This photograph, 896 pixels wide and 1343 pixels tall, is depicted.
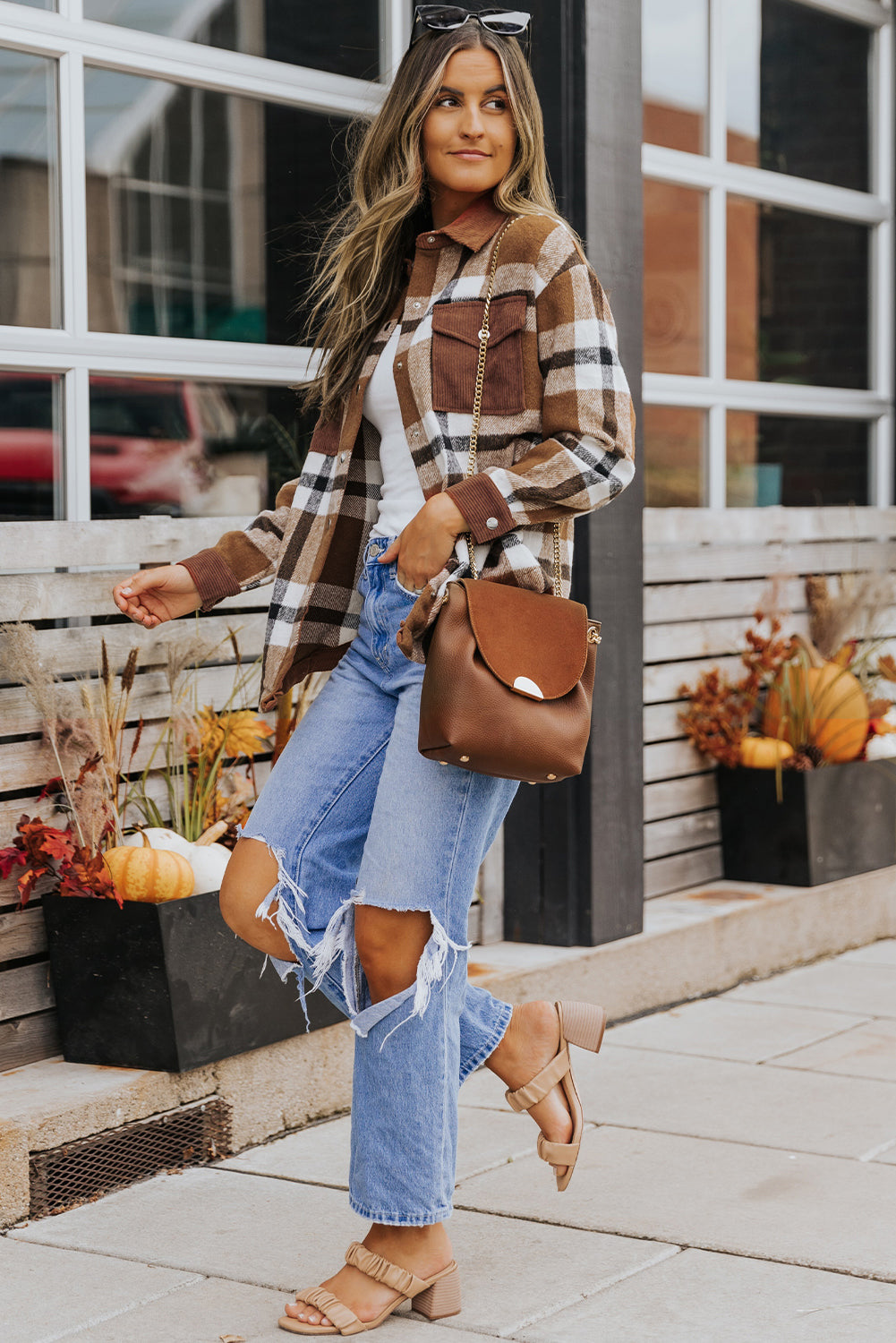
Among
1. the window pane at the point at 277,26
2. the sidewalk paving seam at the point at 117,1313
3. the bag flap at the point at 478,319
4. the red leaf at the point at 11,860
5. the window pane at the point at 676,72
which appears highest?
the window pane at the point at 676,72

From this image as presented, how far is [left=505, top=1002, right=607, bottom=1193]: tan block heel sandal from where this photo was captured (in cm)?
275

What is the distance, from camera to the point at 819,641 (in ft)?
18.4

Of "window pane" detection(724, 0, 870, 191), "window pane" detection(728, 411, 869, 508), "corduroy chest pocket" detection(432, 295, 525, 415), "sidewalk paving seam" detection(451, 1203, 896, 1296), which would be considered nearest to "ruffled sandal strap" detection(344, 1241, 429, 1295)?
"sidewalk paving seam" detection(451, 1203, 896, 1296)

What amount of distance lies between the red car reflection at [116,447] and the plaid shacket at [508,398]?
102 cm

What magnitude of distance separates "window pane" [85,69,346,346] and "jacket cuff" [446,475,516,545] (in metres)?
1.50

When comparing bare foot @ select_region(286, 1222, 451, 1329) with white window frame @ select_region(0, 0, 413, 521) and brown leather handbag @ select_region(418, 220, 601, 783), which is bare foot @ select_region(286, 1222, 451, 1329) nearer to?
brown leather handbag @ select_region(418, 220, 601, 783)

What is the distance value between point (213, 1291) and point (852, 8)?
498 cm

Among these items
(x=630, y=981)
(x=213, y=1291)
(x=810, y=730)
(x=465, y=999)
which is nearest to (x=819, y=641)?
(x=810, y=730)

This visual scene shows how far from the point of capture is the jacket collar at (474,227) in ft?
8.47

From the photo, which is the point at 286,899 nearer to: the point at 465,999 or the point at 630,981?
the point at 465,999

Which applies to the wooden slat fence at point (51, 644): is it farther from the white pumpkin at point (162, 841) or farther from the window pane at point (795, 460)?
the window pane at point (795, 460)

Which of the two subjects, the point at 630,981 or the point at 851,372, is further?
the point at 851,372

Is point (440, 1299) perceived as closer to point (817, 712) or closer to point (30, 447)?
point (30, 447)

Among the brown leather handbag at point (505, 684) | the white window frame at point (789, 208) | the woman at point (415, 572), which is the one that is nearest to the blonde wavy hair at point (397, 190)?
the woman at point (415, 572)
